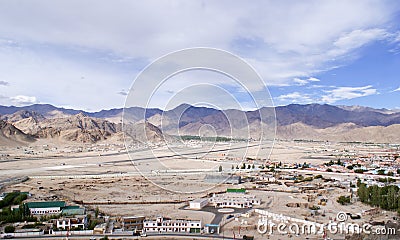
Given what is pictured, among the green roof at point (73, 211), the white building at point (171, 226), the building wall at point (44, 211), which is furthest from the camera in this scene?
the building wall at point (44, 211)

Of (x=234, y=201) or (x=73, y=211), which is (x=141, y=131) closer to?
(x=234, y=201)

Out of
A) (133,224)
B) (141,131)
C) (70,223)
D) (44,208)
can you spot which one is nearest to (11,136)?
(141,131)

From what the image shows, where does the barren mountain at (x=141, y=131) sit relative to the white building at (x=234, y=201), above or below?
above

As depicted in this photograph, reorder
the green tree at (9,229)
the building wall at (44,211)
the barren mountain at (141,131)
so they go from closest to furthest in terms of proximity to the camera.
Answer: the green tree at (9,229)
the building wall at (44,211)
the barren mountain at (141,131)

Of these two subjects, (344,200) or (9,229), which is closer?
(9,229)

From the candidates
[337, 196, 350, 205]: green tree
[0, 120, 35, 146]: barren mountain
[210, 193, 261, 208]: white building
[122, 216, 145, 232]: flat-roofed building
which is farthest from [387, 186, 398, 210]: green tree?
[0, 120, 35, 146]: barren mountain

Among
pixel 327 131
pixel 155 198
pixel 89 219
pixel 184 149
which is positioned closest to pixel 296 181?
pixel 155 198

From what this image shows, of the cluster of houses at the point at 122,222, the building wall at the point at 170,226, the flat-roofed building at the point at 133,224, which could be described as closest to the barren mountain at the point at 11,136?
the cluster of houses at the point at 122,222

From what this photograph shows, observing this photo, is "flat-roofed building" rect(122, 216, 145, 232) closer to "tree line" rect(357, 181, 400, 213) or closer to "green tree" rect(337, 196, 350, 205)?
"green tree" rect(337, 196, 350, 205)

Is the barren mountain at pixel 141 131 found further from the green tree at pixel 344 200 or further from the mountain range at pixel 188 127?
the green tree at pixel 344 200
